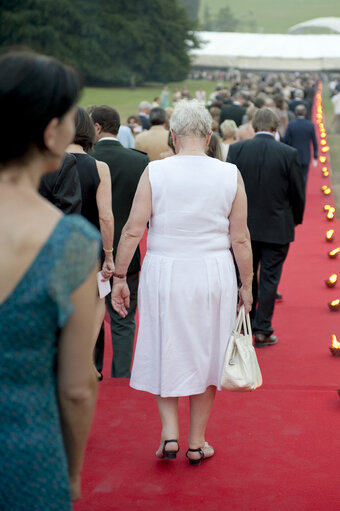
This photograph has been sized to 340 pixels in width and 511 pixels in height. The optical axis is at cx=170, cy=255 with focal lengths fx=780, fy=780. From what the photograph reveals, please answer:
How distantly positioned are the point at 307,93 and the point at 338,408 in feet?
69.0

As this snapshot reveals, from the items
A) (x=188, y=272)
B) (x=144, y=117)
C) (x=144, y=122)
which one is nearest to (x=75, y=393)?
(x=188, y=272)

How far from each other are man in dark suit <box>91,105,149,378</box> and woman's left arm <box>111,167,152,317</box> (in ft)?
5.19

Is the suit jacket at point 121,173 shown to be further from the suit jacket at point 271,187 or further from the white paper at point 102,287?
the suit jacket at point 271,187

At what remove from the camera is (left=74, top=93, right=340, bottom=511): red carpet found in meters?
3.53

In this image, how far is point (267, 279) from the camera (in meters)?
6.68

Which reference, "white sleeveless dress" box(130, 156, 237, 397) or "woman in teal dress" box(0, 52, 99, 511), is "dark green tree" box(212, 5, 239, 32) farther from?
"woman in teal dress" box(0, 52, 99, 511)

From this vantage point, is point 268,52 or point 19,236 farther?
point 268,52

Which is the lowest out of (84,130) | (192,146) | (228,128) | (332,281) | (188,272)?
(332,281)

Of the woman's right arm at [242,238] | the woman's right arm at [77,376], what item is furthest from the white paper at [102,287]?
the woman's right arm at [77,376]

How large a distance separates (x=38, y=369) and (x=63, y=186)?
2.62 meters

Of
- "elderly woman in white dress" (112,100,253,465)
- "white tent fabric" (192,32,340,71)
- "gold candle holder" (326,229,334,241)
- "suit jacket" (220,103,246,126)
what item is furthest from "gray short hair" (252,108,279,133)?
"white tent fabric" (192,32,340,71)

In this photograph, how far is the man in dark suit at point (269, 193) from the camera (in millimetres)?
6445

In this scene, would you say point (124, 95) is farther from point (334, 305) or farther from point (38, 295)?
point (38, 295)

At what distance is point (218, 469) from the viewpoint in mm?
3834
